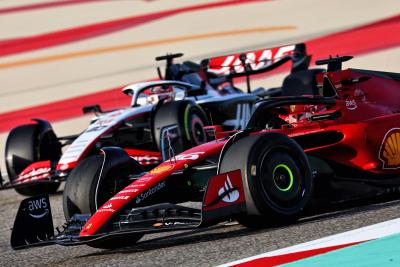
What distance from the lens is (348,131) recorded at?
7.23m

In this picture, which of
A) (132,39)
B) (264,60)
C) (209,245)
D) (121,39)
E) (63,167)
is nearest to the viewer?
(209,245)

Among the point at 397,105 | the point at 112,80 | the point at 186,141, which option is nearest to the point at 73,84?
the point at 112,80

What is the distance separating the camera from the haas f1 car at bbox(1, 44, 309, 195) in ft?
36.7

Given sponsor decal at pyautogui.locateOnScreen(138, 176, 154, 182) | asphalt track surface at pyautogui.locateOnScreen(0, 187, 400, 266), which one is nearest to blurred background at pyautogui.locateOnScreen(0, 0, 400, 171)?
asphalt track surface at pyautogui.locateOnScreen(0, 187, 400, 266)

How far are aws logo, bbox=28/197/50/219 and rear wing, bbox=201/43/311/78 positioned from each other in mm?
7308

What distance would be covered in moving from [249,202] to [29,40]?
1768 centimetres

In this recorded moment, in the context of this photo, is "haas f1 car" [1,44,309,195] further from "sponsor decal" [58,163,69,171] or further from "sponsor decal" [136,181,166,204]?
"sponsor decal" [136,181,166,204]

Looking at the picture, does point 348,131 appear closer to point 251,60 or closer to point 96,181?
point 96,181

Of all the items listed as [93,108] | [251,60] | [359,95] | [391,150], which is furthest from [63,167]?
[391,150]

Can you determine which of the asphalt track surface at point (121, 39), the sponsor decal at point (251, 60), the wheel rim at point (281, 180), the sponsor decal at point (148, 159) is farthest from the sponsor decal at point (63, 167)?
the wheel rim at point (281, 180)

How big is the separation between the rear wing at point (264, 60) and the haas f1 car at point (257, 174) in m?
5.38

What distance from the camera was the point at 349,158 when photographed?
7211 millimetres

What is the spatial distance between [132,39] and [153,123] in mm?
10995

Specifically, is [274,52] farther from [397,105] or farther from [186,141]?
[397,105]
